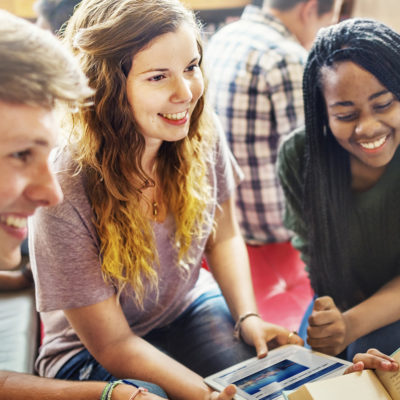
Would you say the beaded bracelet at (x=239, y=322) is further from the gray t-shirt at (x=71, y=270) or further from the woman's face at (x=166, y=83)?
the woman's face at (x=166, y=83)

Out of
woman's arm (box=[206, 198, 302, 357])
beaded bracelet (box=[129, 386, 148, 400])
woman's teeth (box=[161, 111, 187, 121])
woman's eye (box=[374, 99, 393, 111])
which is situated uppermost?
woman's teeth (box=[161, 111, 187, 121])

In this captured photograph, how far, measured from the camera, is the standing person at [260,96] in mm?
1719

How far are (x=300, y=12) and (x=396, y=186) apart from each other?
3.31ft

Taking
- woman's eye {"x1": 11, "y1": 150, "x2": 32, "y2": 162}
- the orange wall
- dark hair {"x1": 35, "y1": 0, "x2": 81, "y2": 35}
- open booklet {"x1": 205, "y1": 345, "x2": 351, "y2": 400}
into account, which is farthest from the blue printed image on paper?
the orange wall

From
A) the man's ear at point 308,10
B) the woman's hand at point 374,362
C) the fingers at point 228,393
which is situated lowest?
the fingers at point 228,393

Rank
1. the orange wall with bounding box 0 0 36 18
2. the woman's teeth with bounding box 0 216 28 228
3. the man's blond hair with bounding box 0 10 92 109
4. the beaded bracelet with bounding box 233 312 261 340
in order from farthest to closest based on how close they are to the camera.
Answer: the orange wall with bounding box 0 0 36 18, the beaded bracelet with bounding box 233 312 261 340, the woman's teeth with bounding box 0 216 28 228, the man's blond hair with bounding box 0 10 92 109

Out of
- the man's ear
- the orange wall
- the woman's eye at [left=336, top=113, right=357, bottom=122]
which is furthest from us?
the orange wall

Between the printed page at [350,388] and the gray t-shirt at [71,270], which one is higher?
the gray t-shirt at [71,270]

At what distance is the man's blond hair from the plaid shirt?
1.07 m

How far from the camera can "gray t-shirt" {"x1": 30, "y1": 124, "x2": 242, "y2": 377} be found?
99 centimetres

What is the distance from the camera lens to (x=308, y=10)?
6.40ft

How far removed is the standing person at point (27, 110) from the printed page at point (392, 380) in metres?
0.60

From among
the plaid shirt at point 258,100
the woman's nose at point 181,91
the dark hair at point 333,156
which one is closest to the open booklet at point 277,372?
the dark hair at point 333,156

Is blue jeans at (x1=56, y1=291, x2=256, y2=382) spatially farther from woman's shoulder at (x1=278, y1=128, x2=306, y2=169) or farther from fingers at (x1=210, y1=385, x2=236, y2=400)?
woman's shoulder at (x1=278, y1=128, x2=306, y2=169)
